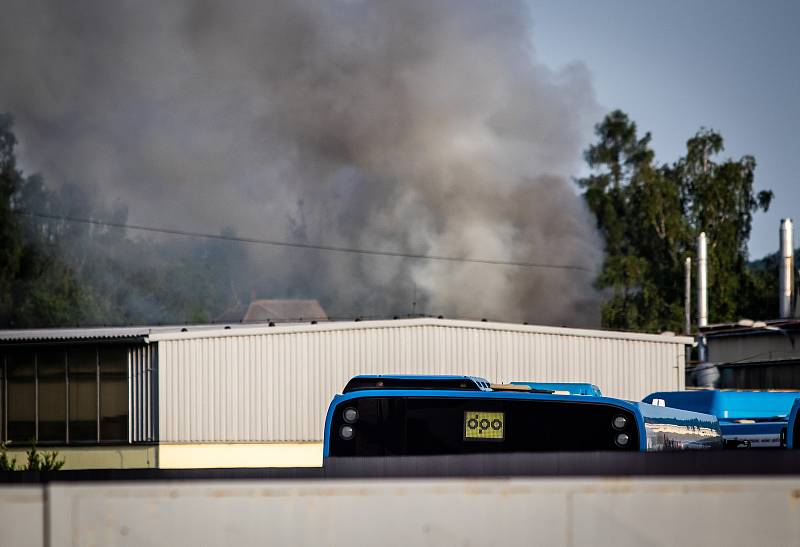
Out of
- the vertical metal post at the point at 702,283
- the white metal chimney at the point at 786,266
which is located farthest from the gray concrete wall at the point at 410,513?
the vertical metal post at the point at 702,283

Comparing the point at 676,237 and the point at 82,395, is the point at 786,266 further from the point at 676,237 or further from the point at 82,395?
the point at 82,395

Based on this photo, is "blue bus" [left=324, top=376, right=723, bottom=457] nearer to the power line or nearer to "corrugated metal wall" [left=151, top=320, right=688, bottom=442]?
"corrugated metal wall" [left=151, top=320, right=688, bottom=442]

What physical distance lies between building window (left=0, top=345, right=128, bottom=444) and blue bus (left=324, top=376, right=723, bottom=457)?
25146 mm

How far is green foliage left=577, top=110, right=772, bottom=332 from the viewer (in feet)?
252

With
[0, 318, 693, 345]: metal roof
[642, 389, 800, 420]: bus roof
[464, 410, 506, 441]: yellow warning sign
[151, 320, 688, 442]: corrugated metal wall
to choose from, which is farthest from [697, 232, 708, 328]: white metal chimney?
[464, 410, 506, 441]: yellow warning sign

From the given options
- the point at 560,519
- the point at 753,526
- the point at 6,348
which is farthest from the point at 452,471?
the point at 6,348

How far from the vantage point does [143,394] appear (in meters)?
34.2

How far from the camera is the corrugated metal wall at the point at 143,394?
34031mm

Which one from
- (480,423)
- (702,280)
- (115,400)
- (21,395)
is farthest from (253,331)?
(702,280)

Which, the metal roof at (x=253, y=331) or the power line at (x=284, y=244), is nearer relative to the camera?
the metal roof at (x=253, y=331)

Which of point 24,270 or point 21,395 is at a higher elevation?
point 24,270

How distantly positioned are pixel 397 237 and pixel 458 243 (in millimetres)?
4090

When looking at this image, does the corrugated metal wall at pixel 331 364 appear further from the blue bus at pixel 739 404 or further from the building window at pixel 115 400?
the blue bus at pixel 739 404

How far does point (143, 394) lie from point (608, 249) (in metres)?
55.8
